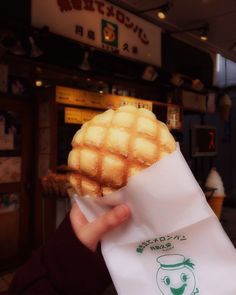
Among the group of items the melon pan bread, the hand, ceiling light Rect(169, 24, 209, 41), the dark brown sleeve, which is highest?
ceiling light Rect(169, 24, 209, 41)

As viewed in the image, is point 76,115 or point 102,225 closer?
point 102,225

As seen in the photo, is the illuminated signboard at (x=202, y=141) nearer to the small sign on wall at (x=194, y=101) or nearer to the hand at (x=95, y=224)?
the small sign on wall at (x=194, y=101)

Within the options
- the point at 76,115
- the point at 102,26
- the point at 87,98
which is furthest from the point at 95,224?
the point at 102,26

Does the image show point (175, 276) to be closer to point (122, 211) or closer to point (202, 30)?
point (122, 211)

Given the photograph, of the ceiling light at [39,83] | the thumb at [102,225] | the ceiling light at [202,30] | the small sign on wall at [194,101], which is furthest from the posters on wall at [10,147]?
the thumb at [102,225]

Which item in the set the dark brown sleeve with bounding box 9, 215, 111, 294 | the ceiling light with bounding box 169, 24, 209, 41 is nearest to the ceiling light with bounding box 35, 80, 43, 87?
the ceiling light with bounding box 169, 24, 209, 41

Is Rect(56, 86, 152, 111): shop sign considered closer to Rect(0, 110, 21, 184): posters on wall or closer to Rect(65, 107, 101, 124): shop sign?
Rect(65, 107, 101, 124): shop sign
